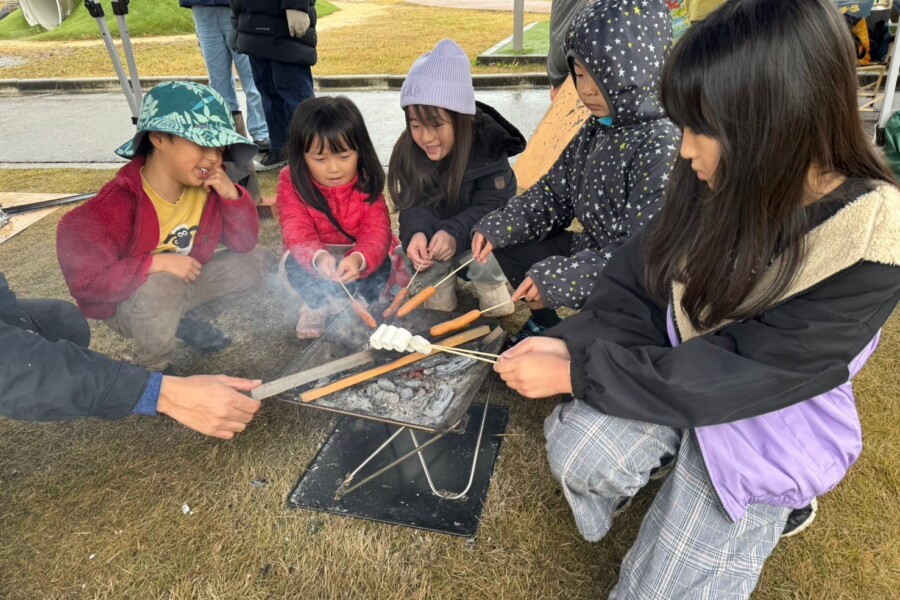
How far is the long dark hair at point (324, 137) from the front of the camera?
277 centimetres

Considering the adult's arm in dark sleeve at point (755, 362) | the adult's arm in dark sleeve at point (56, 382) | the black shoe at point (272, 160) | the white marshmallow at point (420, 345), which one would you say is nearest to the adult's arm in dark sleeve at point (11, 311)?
the adult's arm in dark sleeve at point (56, 382)

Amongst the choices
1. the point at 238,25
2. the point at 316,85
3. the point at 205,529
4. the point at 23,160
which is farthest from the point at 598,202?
the point at 316,85

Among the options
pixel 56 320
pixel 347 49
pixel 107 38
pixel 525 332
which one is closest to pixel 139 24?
pixel 347 49

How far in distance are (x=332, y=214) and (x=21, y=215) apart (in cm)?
344

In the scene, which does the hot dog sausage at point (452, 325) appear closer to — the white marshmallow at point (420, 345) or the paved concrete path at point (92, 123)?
the white marshmallow at point (420, 345)

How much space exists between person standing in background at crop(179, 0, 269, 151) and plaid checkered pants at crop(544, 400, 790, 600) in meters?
4.86

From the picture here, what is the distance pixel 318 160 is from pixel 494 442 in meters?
1.64

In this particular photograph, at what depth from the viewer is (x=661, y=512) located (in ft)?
5.41

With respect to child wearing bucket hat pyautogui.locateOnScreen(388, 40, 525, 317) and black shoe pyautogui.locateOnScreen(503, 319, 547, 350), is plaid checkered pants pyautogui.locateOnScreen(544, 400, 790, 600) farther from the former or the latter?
child wearing bucket hat pyautogui.locateOnScreen(388, 40, 525, 317)

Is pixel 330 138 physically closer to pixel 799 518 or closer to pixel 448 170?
pixel 448 170

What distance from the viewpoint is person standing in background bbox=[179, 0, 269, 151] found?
219 inches

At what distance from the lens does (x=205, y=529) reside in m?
2.06

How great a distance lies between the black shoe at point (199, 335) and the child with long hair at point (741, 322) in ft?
6.55

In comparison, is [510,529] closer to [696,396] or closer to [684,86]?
[696,396]
